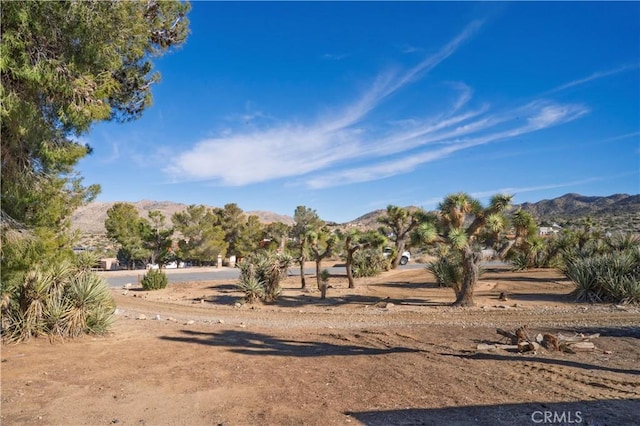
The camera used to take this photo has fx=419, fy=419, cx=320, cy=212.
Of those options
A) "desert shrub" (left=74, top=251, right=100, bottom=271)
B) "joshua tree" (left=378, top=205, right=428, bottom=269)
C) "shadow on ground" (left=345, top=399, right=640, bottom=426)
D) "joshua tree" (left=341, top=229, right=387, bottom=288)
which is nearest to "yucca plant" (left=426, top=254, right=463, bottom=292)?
"joshua tree" (left=341, top=229, right=387, bottom=288)

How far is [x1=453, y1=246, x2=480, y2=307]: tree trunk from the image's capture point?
1485 centimetres

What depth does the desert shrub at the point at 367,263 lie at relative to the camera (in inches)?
1070

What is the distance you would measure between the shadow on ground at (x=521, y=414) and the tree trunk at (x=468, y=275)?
9681 mm

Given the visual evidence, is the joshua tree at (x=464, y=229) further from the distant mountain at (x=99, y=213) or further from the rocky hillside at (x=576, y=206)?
the rocky hillside at (x=576, y=206)

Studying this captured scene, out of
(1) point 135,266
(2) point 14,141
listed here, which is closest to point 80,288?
(2) point 14,141

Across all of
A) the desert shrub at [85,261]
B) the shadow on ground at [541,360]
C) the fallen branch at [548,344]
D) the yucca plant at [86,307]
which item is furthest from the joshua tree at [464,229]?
the desert shrub at [85,261]

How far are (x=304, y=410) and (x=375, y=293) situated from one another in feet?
48.6

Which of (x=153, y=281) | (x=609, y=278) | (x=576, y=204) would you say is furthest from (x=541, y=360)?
(x=576, y=204)

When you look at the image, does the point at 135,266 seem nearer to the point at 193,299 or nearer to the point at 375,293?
the point at 193,299

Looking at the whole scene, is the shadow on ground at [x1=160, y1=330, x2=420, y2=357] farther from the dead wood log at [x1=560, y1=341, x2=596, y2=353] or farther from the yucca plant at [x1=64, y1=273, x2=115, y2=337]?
the dead wood log at [x1=560, y1=341, x2=596, y2=353]

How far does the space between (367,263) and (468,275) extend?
13168 millimetres

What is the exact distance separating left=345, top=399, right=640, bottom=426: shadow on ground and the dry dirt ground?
2 cm

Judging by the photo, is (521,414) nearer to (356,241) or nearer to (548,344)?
(548,344)

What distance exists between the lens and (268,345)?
962 centimetres
